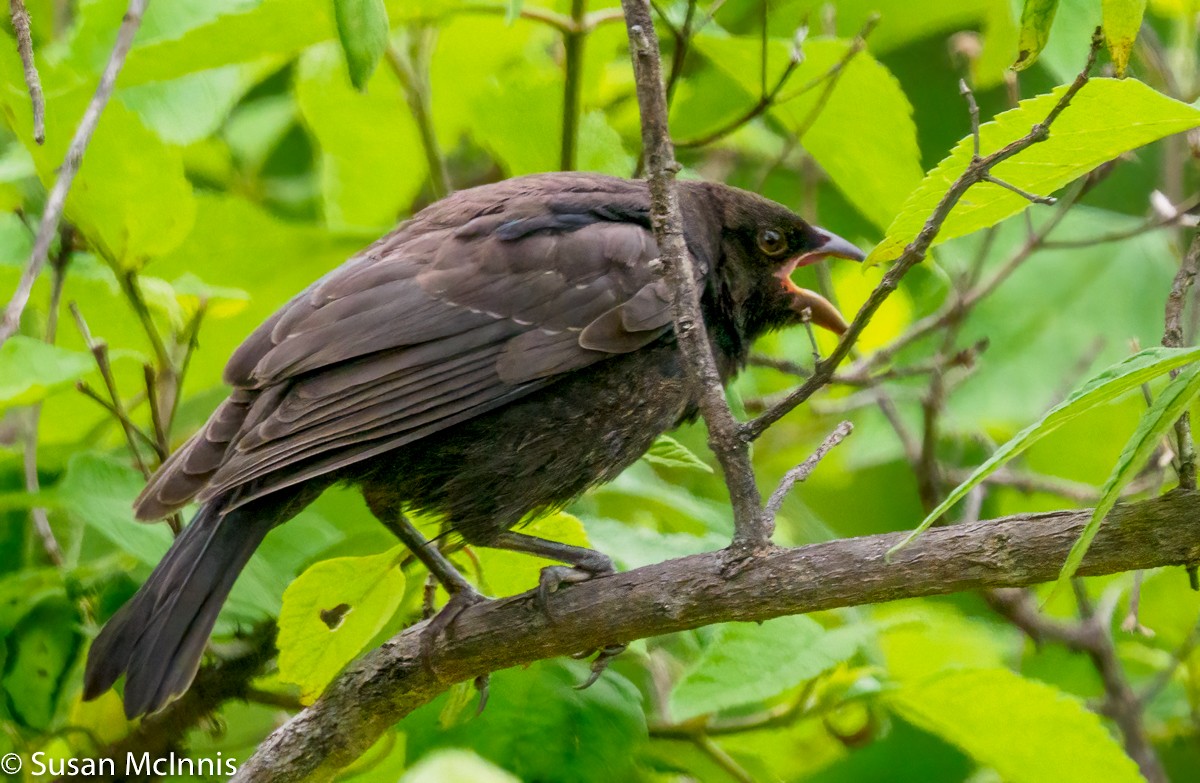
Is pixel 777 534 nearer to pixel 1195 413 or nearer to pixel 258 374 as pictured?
pixel 258 374

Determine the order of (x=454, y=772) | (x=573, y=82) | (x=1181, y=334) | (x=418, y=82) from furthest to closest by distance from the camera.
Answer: (x=418, y=82)
(x=573, y=82)
(x=1181, y=334)
(x=454, y=772)

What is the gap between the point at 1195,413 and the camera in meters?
2.18

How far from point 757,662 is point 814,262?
1789 mm

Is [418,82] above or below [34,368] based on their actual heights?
above

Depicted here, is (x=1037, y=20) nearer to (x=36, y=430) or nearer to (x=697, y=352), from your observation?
(x=697, y=352)

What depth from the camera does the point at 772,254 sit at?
4.28m

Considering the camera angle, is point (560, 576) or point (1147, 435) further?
point (560, 576)

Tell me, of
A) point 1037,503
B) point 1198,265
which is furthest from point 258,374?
point 1037,503

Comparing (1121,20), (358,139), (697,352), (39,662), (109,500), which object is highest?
(358,139)

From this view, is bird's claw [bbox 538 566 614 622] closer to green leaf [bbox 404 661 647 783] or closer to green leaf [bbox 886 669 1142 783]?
green leaf [bbox 404 661 647 783]

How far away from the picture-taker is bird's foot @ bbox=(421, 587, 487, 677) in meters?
2.93

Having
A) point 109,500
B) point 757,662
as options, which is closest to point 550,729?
point 757,662

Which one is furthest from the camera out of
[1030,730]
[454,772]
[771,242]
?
[771,242]

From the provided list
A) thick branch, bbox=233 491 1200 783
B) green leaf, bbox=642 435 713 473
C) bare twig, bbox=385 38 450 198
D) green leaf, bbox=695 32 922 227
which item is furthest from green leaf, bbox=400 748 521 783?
bare twig, bbox=385 38 450 198
